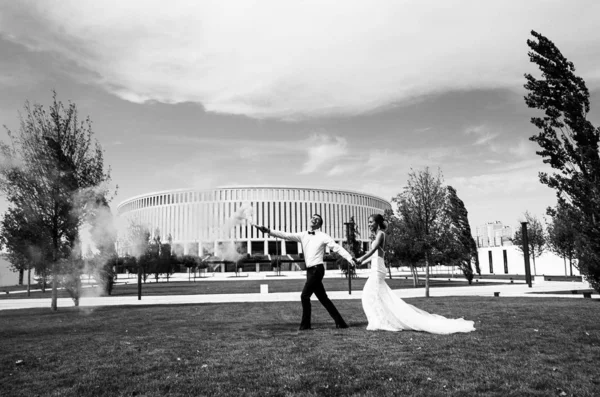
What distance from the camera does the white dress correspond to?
32.4 ft

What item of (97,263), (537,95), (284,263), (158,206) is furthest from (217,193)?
(537,95)

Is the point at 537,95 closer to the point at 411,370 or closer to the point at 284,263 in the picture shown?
the point at 411,370

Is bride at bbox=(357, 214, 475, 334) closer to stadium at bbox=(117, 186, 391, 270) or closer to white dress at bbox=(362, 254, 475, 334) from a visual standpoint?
white dress at bbox=(362, 254, 475, 334)

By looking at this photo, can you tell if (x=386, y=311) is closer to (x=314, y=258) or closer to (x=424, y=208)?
(x=314, y=258)

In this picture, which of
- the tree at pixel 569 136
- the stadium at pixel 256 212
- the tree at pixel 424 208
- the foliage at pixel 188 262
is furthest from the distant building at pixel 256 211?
the tree at pixel 569 136

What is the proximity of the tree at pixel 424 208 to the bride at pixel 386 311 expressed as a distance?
14.7m

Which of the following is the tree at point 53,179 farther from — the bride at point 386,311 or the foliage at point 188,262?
the foliage at point 188,262

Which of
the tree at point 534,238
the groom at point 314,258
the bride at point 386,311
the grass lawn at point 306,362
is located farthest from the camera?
the tree at point 534,238

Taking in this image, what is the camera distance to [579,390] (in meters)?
5.25

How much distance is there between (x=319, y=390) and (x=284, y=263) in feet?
380

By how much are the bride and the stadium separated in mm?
117625

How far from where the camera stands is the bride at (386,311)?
9883mm

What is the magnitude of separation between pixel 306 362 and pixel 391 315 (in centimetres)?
391

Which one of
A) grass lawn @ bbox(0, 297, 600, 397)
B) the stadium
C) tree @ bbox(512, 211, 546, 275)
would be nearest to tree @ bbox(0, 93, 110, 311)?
grass lawn @ bbox(0, 297, 600, 397)
